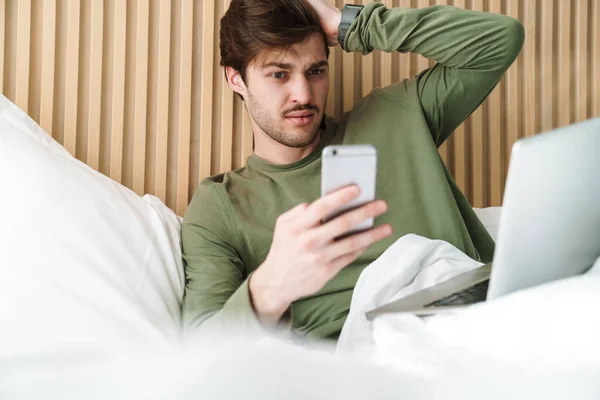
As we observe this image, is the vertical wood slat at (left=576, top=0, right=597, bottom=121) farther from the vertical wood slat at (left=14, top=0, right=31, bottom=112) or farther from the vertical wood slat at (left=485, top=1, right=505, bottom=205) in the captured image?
the vertical wood slat at (left=14, top=0, right=31, bottom=112)

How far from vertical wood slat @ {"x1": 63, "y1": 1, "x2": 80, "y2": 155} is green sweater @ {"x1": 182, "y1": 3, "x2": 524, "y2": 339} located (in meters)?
0.27

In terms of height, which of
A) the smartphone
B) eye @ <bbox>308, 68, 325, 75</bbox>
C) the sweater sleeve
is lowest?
the sweater sleeve

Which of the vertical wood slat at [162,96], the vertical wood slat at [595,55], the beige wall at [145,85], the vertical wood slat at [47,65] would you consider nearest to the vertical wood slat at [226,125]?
the beige wall at [145,85]

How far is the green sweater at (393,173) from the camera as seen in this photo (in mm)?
1014

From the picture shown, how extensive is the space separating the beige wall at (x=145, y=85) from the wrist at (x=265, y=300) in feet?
1.60

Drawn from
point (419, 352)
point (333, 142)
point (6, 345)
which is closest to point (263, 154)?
point (333, 142)

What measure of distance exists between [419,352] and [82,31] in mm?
973

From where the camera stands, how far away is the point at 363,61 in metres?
1.33

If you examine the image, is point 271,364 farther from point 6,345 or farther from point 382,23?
point 382,23

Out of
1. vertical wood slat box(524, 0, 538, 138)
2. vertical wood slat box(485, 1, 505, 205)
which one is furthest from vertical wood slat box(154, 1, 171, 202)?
vertical wood slat box(524, 0, 538, 138)

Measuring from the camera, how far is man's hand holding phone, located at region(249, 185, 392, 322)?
23.9 inches

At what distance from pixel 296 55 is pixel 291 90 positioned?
0.22 feet

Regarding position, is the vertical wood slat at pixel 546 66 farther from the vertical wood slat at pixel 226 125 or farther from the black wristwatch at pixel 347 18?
the vertical wood slat at pixel 226 125

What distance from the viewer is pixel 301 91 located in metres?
1.10
